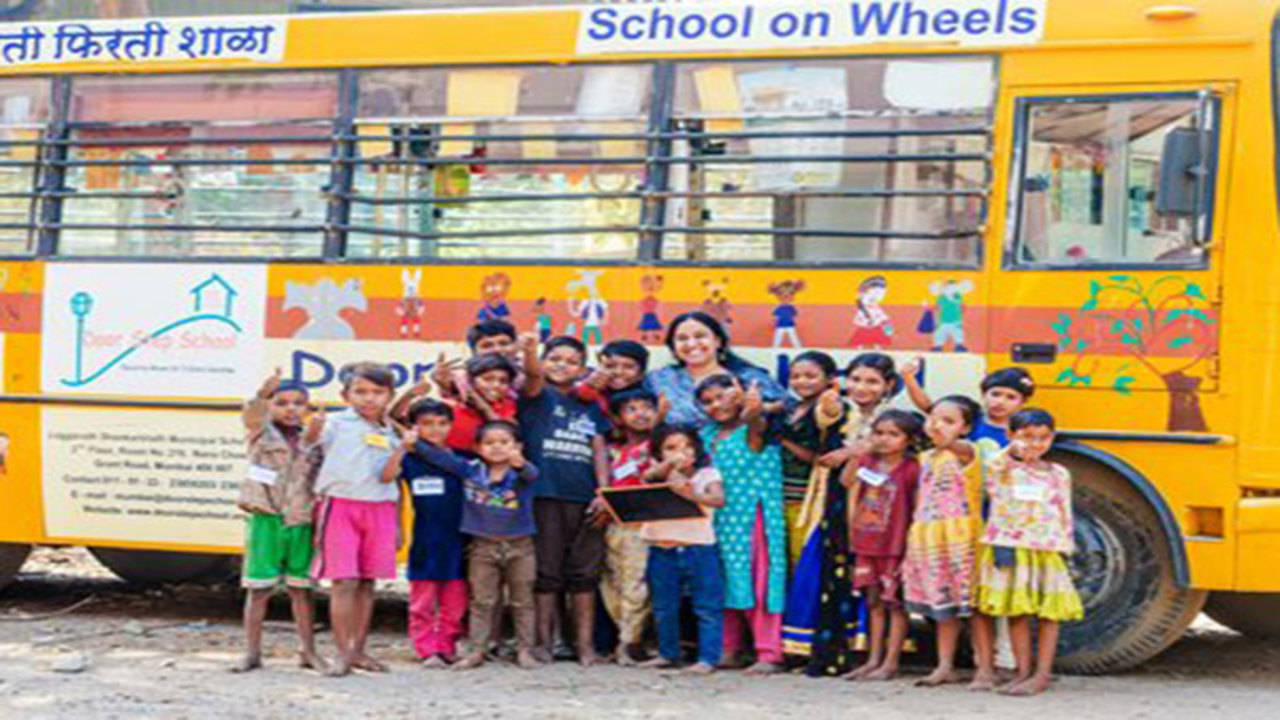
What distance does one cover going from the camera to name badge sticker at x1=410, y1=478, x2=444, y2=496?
855 cm

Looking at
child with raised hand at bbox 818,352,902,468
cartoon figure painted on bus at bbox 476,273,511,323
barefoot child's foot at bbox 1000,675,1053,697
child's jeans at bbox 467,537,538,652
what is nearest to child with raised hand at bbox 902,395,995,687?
barefoot child's foot at bbox 1000,675,1053,697

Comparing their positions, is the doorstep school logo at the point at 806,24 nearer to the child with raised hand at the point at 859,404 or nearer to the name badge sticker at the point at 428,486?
the child with raised hand at the point at 859,404

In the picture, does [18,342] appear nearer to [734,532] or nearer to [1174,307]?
[734,532]

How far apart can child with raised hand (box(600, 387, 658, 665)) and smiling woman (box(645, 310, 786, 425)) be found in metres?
0.11

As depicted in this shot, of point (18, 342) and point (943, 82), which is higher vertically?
point (943, 82)

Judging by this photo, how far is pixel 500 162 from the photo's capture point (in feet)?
30.4

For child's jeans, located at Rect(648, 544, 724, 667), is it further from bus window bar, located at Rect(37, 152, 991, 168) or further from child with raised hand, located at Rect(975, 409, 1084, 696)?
bus window bar, located at Rect(37, 152, 991, 168)

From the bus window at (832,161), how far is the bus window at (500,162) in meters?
0.27

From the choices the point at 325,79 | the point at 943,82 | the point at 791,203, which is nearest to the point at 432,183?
the point at 325,79

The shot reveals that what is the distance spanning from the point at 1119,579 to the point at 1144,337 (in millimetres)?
1018

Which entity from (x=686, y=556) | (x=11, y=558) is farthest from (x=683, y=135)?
(x=11, y=558)

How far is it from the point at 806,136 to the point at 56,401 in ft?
12.7

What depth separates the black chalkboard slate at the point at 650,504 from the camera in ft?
→ 27.3

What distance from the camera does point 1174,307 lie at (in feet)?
26.9
